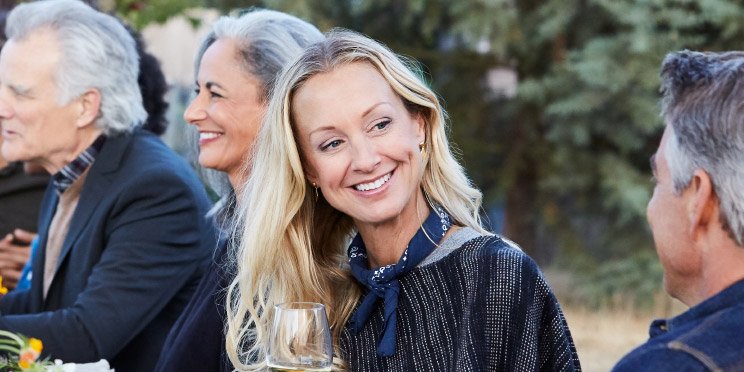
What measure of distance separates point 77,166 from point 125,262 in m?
0.47

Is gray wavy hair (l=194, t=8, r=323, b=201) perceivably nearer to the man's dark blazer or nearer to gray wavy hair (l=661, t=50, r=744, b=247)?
the man's dark blazer

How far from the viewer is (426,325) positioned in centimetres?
237

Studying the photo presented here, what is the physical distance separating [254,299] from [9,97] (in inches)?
54.4

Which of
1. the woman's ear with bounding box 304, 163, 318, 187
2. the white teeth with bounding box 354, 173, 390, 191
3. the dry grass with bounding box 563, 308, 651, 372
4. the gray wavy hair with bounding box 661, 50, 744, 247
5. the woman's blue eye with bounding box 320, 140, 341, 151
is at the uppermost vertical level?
the gray wavy hair with bounding box 661, 50, 744, 247

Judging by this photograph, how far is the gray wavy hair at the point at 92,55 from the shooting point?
3.51m

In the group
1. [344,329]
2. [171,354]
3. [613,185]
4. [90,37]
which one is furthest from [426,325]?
[613,185]

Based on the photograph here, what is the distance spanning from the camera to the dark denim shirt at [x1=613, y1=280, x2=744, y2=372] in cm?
155

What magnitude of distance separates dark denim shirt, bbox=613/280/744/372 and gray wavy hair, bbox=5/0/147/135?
233 cm

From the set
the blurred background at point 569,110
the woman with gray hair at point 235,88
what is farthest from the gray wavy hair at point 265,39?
the blurred background at point 569,110

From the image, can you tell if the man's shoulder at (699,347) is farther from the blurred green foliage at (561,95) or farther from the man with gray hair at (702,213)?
the blurred green foliage at (561,95)

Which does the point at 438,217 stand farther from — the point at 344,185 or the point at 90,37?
the point at 90,37

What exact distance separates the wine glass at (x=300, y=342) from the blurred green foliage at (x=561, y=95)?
4.61 metres

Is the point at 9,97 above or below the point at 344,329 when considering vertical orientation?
above

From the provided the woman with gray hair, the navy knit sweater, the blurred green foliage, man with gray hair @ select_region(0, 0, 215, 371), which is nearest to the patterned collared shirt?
man with gray hair @ select_region(0, 0, 215, 371)
